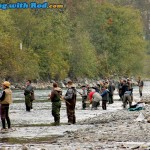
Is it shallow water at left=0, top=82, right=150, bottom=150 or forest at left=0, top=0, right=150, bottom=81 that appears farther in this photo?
forest at left=0, top=0, right=150, bottom=81

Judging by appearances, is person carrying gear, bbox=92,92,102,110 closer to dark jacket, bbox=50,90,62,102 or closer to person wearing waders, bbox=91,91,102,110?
person wearing waders, bbox=91,91,102,110

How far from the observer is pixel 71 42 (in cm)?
10669

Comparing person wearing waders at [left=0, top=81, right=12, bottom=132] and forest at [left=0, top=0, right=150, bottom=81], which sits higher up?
forest at [left=0, top=0, right=150, bottom=81]

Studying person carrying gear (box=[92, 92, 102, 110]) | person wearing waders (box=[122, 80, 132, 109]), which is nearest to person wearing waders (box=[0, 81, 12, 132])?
person carrying gear (box=[92, 92, 102, 110])

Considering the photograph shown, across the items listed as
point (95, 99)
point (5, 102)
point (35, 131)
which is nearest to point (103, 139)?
point (35, 131)

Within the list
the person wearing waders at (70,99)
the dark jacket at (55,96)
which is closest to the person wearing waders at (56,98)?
the dark jacket at (55,96)

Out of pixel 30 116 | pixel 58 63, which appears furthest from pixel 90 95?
pixel 58 63

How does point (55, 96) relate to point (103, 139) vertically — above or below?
above

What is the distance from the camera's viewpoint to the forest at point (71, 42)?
8544cm

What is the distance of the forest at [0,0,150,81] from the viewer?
3364 inches
